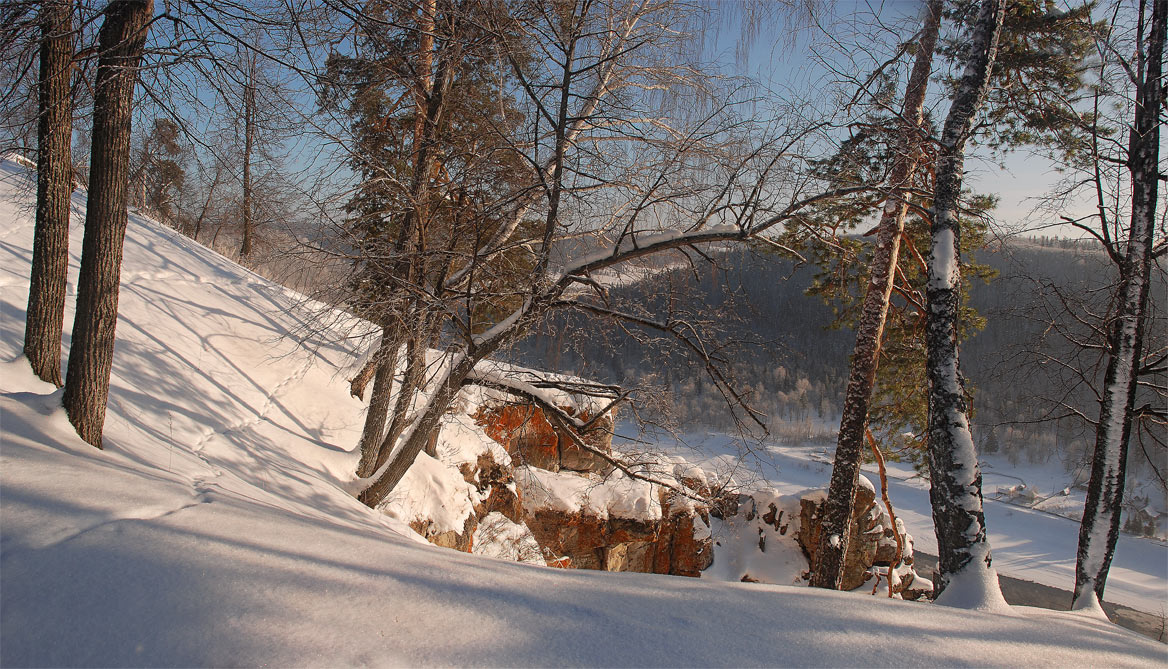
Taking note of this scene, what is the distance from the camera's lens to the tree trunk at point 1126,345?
661 cm

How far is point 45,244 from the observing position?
177 inches

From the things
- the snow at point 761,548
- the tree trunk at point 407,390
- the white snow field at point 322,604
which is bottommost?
the snow at point 761,548

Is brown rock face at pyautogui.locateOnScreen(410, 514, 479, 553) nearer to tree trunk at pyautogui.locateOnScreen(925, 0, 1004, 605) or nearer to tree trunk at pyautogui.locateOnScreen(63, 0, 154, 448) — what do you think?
tree trunk at pyautogui.locateOnScreen(63, 0, 154, 448)

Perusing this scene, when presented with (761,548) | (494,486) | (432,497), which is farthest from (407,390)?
(761,548)

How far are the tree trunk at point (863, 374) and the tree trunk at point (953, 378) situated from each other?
1.86m

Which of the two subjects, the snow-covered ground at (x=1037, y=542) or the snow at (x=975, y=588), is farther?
the snow-covered ground at (x=1037, y=542)

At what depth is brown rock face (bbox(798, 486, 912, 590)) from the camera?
10401mm

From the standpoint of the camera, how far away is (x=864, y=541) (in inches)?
422

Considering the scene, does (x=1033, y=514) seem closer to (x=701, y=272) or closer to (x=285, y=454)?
(x=701, y=272)

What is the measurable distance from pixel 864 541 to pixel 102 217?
1176cm

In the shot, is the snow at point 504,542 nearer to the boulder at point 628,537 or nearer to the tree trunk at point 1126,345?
the boulder at point 628,537

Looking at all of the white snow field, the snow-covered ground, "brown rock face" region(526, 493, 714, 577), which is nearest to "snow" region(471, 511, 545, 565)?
"brown rock face" region(526, 493, 714, 577)

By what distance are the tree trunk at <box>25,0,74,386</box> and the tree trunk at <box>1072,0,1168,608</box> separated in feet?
33.8

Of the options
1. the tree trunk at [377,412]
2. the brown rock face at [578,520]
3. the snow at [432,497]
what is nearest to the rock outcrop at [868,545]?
the brown rock face at [578,520]
